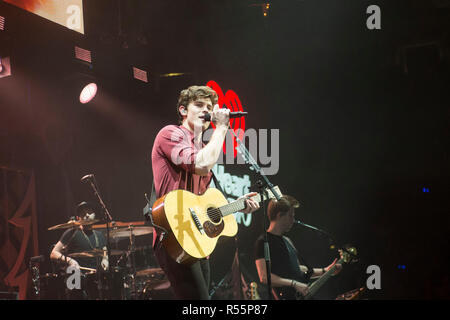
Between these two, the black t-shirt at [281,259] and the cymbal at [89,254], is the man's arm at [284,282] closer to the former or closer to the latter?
the black t-shirt at [281,259]

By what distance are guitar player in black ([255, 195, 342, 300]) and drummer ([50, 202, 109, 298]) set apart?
2.15 meters

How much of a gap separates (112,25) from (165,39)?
0.81 m

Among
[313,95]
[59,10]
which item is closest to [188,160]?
[59,10]

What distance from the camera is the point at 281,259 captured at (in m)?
4.44

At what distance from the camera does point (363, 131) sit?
541 centimetres

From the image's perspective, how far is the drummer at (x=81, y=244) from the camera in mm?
5418

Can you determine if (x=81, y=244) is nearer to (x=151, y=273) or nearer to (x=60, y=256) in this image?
(x=60, y=256)

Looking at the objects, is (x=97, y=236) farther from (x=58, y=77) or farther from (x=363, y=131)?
(x=363, y=131)

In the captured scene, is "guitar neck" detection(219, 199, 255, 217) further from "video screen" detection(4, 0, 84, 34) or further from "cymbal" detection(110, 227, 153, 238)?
"video screen" detection(4, 0, 84, 34)

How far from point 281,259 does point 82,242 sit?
9.79 feet

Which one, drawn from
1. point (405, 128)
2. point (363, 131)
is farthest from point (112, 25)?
point (405, 128)

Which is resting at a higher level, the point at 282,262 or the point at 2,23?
the point at 2,23

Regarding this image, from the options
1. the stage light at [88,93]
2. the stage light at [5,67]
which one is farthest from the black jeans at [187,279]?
the stage light at [88,93]

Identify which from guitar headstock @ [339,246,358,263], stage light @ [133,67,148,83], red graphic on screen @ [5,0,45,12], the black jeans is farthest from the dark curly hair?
stage light @ [133,67,148,83]
